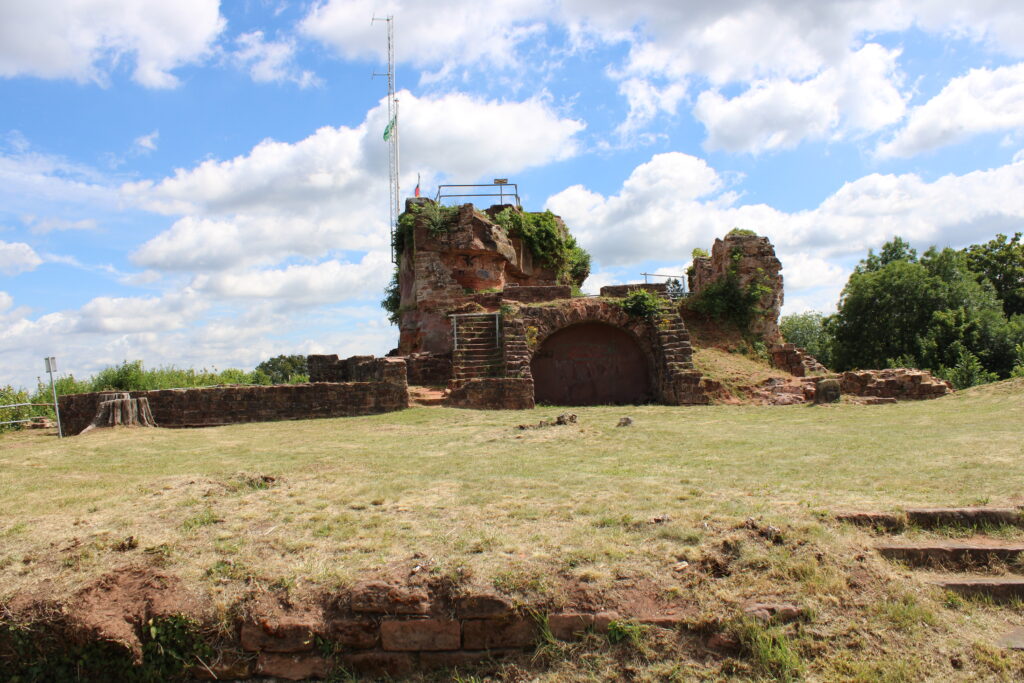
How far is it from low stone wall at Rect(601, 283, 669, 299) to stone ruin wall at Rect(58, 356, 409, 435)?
6749mm

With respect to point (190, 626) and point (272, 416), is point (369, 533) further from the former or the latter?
point (272, 416)

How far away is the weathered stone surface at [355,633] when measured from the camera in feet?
13.1

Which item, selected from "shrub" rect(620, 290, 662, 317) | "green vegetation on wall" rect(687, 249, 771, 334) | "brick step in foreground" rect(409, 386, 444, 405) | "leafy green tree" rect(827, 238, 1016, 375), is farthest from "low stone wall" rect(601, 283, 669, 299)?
"leafy green tree" rect(827, 238, 1016, 375)

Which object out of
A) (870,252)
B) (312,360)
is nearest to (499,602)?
(312,360)

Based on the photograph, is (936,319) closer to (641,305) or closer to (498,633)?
(641,305)

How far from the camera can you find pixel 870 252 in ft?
125

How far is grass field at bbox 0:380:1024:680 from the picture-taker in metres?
3.78

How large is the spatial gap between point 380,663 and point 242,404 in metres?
10.9

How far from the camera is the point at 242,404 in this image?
13.8m

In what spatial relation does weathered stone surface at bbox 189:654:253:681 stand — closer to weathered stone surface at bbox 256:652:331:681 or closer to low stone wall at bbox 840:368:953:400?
weathered stone surface at bbox 256:652:331:681

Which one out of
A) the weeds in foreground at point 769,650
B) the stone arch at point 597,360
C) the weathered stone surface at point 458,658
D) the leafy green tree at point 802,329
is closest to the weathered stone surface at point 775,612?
the weeds in foreground at point 769,650

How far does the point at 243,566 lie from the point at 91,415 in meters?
11.2

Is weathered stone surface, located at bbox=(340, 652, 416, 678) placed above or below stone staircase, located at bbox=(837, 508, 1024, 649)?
below

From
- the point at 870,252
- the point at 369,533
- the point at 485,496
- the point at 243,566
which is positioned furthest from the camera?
the point at 870,252
